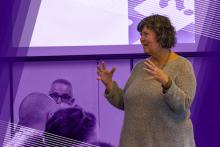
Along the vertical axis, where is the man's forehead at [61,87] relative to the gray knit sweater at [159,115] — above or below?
below

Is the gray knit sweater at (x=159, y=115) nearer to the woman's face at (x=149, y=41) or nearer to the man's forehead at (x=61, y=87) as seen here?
the woman's face at (x=149, y=41)

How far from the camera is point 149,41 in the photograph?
1821 mm

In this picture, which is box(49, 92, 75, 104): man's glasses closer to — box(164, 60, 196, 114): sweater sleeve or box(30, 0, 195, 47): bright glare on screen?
box(30, 0, 195, 47): bright glare on screen

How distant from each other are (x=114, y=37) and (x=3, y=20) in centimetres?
68

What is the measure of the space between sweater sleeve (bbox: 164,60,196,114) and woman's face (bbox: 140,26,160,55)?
0.14 metres

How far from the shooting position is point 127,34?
2.65m

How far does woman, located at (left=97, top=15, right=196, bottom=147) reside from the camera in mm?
1733

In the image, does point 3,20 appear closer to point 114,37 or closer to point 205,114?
point 114,37

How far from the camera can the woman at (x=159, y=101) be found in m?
1.73

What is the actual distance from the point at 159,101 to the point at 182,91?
110mm

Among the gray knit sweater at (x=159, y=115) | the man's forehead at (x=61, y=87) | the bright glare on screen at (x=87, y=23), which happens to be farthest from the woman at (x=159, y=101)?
the man's forehead at (x=61, y=87)

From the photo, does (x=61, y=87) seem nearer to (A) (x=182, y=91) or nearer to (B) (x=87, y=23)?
(B) (x=87, y=23)

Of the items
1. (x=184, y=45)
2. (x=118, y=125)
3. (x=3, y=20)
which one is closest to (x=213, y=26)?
(x=184, y=45)

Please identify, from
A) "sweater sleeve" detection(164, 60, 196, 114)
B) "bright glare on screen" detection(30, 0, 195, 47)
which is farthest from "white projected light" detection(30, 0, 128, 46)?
"sweater sleeve" detection(164, 60, 196, 114)
